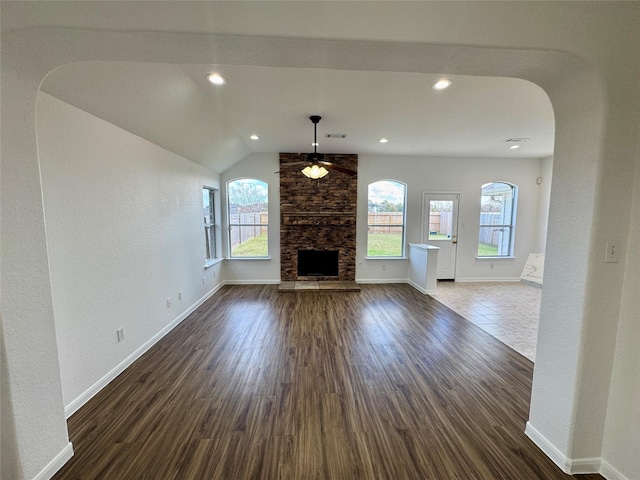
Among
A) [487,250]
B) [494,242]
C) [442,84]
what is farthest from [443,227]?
[442,84]

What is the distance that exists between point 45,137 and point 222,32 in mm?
1556

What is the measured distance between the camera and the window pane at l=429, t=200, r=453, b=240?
20.3 ft

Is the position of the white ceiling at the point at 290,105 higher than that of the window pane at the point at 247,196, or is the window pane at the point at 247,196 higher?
the white ceiling at the point at 290,105

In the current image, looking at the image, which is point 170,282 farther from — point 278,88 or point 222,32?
point 222,32

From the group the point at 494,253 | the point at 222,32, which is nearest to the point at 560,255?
the point at 222,32

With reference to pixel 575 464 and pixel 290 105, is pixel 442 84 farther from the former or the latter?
pixel 575 464

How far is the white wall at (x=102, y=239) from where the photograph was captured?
1.92m

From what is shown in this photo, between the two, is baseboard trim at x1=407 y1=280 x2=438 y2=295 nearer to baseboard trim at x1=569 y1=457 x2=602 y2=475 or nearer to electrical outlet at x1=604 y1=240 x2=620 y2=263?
baseboard trim at x1=569 y1=457 x2=602 y2=475

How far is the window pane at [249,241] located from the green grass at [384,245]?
239 cm

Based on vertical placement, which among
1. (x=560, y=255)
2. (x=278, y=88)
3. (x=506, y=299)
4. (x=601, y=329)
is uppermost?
(x=278, y=88)

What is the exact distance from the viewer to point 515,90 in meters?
2.69

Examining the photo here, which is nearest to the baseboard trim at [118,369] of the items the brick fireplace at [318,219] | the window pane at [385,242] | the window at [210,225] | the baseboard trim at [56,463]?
the baseboard trim at [56,463]

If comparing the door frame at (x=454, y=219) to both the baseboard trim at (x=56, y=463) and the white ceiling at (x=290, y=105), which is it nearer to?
the white ceiling at (x=290, y=105)

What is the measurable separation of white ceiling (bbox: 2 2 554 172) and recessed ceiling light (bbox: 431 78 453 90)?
2.2 inches
